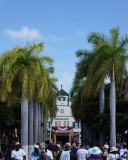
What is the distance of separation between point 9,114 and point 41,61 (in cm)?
1068

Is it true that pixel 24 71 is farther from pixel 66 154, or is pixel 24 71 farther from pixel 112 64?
pixel 66 154

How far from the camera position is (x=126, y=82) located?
31.2 meters

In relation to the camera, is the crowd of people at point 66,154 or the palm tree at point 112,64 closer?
the crowd of people at point 66,154

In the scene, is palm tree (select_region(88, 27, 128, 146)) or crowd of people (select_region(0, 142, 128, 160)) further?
palm tree (select_region(88, 27, 128, 146))

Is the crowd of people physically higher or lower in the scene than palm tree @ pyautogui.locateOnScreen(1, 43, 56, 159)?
lower

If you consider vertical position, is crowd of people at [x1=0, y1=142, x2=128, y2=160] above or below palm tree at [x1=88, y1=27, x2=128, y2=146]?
below

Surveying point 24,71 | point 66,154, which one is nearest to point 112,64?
point 24,71

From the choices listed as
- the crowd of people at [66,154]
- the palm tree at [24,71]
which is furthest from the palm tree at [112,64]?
the crowd of people at [66,154]

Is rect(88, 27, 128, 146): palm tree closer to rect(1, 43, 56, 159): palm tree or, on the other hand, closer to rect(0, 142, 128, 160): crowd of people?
rect(1, 43, 56, 159): palm tree

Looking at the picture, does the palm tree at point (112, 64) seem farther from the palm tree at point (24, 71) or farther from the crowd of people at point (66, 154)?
the crowd of people at point (66, 154)

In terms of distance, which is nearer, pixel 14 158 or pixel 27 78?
pixel 14 158

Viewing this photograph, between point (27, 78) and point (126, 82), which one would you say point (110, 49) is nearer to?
point (126, 82)

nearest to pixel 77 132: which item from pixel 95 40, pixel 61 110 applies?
pixel 61 110

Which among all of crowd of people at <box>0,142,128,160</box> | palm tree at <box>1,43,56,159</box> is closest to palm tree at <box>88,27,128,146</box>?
palm tree at <box>1,43,56,159</box>
